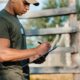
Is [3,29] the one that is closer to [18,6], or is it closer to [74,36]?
[18,6]

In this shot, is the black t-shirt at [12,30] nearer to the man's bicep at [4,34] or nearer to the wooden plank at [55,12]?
the man's bicep at [4,34]

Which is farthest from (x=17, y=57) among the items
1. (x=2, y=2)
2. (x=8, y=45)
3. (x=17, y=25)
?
(x=2, y=2)

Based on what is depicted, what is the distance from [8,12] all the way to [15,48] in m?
0.33

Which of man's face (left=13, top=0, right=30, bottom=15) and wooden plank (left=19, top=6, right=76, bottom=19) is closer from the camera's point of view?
man's face (left=13, top=0, right=30, bottom=15)

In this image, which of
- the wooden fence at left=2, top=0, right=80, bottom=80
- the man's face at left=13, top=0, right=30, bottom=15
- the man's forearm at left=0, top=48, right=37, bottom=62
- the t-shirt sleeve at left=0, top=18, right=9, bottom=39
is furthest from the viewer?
the wooden fence at left=2, top=0, right=80, bottom=80

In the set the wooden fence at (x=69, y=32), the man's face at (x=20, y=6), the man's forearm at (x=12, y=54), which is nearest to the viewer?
the man's forearm at (x=12, y=54)

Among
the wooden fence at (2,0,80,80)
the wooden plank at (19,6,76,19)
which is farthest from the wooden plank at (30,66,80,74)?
the wooden plank at (19,6,76,19)

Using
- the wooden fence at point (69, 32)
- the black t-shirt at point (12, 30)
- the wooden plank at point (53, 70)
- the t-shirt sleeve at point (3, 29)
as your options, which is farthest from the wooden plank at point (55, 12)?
the t-shirt sleeve at point (3, 29)

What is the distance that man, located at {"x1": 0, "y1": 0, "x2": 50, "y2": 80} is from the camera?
3154 millimetres

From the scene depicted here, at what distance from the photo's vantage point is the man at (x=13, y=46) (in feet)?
10.3

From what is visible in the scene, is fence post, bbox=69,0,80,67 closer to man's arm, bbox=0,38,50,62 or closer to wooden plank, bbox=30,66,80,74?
wooden plank, bbox=30,66,80,74

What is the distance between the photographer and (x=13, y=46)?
3453 millimetres

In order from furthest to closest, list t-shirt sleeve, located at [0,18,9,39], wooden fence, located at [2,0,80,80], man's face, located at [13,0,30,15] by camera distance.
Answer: wooden fence, located at [2,0,80,80] → man's face, located at [13,0,30,15] → t-shirt sleeve, located at [0,18,9,39]

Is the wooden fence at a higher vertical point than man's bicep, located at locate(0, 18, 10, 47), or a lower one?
lower
